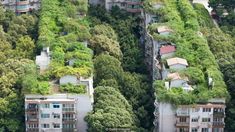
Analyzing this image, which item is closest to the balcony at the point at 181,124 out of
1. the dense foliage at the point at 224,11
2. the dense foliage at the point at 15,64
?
the dense foliage at the point at 15,64

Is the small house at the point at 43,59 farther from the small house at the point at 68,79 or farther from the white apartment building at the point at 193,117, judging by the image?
the white apartment building at the point at 193,117

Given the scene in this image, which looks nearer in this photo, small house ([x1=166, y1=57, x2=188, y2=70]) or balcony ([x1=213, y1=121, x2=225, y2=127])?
balcony ([x1=213, y1=121, x2=225, y2=127])

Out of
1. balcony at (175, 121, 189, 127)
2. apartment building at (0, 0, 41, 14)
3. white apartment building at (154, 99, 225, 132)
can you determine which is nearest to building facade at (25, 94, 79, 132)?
white apartment building at (154, 99, 225, 132)

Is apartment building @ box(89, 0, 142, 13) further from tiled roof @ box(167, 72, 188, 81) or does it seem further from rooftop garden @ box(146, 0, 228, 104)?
tiled roof @ box(167, 72, 188, 81)

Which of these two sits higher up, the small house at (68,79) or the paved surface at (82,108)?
the small house at (68,79)

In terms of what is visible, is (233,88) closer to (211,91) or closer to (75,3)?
(211,91)

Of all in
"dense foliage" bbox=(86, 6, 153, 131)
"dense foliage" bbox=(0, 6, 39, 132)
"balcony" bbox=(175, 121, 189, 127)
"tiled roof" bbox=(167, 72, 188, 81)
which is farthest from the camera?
"dense foliage" bbox=(86, 6, 153, 131)

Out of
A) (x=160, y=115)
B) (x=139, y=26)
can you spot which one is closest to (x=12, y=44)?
(x=139, y=26)
